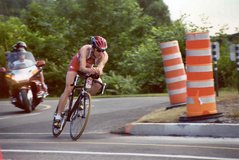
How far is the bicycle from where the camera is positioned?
7117mm

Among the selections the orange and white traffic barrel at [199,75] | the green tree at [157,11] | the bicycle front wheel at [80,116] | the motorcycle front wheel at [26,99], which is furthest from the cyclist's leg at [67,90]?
the green tree at [157,11]

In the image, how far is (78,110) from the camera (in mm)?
7344

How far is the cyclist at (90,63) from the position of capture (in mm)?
6927

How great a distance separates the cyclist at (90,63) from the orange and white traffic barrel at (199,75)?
132 cm

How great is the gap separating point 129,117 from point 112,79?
1116 centimetres

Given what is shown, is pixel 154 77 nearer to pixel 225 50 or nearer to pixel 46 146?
pixel 225 50

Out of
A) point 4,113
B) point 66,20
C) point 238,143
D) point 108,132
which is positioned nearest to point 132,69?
point 66,20

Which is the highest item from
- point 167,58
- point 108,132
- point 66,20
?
point 66,20

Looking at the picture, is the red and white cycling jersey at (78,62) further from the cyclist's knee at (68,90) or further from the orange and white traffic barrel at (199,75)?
the orange and white traffic barrel at (199,75)

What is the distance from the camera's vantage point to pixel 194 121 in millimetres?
7477

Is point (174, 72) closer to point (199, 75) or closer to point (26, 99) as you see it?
point (199, 75)

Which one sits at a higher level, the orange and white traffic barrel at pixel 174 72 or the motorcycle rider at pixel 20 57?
the motorcycle rider at pixel 20 57

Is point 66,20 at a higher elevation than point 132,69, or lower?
higher

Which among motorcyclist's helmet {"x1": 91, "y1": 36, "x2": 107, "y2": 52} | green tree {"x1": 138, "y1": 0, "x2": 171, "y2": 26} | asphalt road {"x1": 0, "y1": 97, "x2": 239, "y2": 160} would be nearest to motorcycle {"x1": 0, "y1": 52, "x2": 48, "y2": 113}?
asphalt road {"x1": 0, "y1": 97, "x2": 239, "y2": 160}
